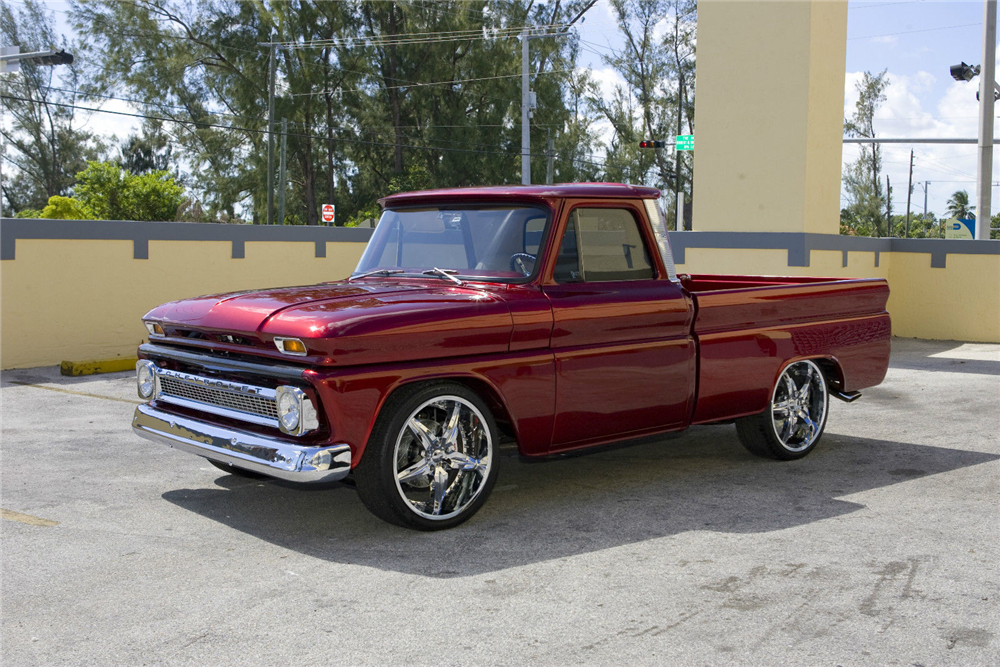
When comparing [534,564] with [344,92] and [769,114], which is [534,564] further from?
[344,92]

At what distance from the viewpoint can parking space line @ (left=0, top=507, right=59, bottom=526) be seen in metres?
5.53

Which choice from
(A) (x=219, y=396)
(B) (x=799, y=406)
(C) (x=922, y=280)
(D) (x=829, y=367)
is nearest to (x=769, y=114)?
(C) (x=922, y=280)

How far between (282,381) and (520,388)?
1.30 meters

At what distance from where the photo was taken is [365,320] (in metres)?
5.03

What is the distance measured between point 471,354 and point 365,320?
66cm

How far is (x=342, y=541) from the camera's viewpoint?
17.2ft

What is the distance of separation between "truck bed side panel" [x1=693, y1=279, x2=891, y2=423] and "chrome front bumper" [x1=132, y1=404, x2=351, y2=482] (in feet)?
8.53

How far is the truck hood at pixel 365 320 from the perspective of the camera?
16.3ft

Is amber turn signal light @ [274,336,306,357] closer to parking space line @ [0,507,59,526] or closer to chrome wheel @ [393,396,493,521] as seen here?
chrome wheel @ [393,396,493,521]

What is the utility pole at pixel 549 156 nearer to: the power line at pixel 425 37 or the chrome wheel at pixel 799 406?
the power line at pixel 425 37

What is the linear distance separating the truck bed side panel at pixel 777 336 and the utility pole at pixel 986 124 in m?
12.3

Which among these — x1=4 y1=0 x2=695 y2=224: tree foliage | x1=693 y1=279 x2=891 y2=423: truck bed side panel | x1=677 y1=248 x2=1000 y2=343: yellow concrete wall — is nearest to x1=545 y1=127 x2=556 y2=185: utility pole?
x1=4 y1=0 x2=695 y2=224: tree foliage

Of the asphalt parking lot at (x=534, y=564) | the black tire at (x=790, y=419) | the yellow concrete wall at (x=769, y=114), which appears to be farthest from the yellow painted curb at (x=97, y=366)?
the yellow concrete wall at (x=769, y=114)

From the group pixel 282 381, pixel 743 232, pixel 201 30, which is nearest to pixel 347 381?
pixel 282 381
